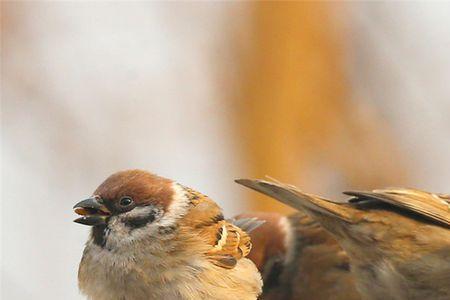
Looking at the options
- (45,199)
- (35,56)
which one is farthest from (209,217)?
(35,56)

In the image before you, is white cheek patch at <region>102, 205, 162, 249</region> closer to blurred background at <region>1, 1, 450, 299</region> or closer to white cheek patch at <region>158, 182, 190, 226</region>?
white cheek patch at <region>158, 182, 190, 226</region>

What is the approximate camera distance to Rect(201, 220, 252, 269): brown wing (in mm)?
3771

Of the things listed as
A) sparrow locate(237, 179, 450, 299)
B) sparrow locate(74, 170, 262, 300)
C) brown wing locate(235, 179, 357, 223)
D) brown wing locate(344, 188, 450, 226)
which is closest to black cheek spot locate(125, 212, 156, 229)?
sparrow locate(74, 170, 262, 300)

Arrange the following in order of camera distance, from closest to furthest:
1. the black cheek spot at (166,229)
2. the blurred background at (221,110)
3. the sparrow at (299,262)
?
the black cheek spot at (166,229)
the sparrow at (299,262)
the blurred background at (221,110)

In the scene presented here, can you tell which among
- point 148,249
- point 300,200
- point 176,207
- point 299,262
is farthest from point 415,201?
point 299,262

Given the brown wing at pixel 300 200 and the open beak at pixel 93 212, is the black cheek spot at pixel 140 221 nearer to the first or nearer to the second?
the open beak at pixel 93 212

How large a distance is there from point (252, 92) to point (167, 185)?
5021 mm

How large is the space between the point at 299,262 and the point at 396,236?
967mm

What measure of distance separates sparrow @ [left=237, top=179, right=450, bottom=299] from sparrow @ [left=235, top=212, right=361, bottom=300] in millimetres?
658

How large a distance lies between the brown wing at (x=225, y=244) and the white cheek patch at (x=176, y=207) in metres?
0.11

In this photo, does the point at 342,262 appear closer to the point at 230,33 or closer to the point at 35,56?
the point at 35,56

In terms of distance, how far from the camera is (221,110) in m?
8.80

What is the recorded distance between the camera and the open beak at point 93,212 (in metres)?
3.58

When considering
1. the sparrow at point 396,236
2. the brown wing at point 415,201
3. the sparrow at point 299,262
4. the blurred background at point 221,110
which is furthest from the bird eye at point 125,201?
the blurred background at point 221,110
